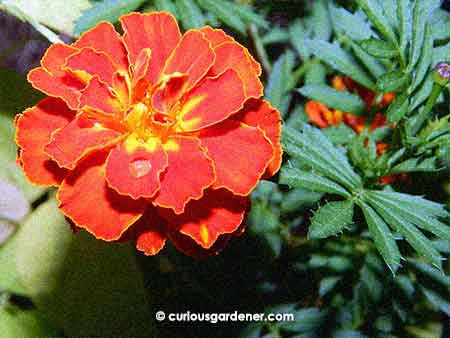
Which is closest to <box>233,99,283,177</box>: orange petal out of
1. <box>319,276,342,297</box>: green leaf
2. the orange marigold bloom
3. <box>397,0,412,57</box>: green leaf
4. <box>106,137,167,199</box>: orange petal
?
the orange marigold bloom

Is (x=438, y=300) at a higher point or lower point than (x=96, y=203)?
lower

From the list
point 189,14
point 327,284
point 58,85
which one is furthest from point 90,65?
point 327,284

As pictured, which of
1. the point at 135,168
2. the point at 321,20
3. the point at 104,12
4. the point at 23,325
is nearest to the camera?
the point at 135,168

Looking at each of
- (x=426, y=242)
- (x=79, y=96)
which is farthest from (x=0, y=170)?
(x=426, y=242)

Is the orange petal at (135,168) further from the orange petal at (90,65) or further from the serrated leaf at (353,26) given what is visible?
the serrated leaf at (353,26)

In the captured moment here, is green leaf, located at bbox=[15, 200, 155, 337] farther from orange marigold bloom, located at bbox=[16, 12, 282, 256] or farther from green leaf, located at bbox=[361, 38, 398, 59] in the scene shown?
green leaf, located at bbox=[361, 38, 398, 59]

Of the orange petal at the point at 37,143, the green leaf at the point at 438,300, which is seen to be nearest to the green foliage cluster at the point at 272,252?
the green leaf at the point at 438,300

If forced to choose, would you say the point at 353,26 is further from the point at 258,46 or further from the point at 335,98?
the point at 258,46
